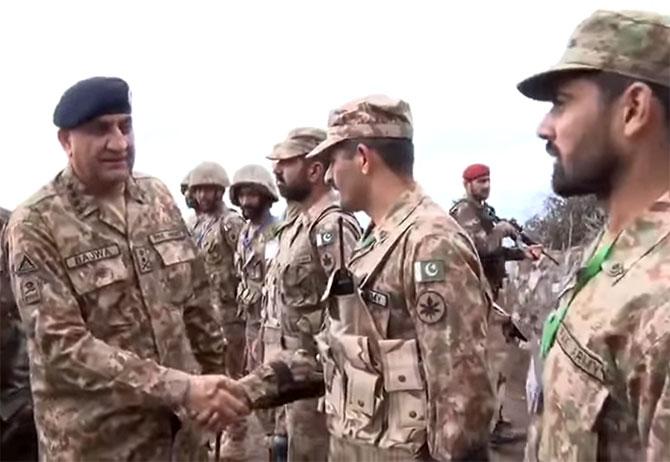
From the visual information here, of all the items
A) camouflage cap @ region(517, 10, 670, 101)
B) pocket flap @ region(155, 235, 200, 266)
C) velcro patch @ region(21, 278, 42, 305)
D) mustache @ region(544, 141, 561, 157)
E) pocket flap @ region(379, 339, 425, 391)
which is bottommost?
pocket flap @ region(379, 339, 425, 391)

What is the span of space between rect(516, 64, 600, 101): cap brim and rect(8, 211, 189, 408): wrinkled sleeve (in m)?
1.82

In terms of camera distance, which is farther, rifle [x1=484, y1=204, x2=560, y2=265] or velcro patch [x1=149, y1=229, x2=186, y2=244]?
rifle [x1=484, y1=204, x2=560, y2=265]

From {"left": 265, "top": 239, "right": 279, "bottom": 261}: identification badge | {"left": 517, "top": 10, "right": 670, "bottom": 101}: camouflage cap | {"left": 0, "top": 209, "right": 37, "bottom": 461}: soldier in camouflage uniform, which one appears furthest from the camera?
{"left": 265, "top": 239, "right": 279, "bottom": 261}: identification badge

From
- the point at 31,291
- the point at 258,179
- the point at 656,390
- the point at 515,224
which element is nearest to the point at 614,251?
the point at 656,390

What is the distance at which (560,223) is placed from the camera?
14125 mm

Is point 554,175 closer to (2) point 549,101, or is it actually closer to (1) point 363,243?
(2) point 549,101

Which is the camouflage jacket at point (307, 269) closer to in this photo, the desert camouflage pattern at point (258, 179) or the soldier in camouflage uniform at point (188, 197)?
the desert camouflage pattern at point (258, 179)

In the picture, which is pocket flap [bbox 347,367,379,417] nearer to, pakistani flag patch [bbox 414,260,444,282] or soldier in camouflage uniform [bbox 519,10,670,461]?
pakistani flag patch [bbox 414,260,444,282]

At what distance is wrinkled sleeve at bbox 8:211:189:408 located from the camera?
3705 mm

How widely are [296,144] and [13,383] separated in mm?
2293

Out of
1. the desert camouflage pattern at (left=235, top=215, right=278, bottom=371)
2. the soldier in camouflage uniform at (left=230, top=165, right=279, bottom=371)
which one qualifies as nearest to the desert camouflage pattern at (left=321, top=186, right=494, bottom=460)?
the desert camouflage pattern at (left=235, top=215, right=278, bottom=371)

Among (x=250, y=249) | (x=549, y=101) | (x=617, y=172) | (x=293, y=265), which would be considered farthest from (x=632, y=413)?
(x=250, y=249)

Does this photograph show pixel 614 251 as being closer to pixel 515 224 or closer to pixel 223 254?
pixel 515 224

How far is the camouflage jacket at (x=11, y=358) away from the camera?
4922mm
